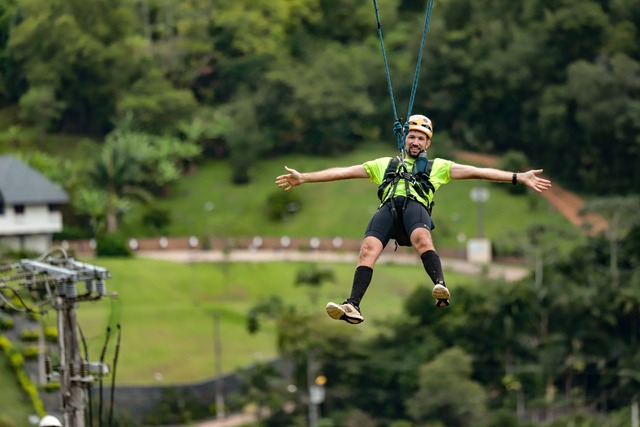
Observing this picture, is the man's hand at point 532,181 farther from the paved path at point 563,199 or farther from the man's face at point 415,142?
the paved path at point 563,199

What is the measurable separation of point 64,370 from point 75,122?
80589mm

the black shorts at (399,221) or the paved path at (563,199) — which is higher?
the paved path at (563,199)

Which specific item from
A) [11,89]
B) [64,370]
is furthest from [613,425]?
[11,89]

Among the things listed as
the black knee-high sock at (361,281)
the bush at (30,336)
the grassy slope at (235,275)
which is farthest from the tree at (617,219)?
the black knee-high sock at (361,281)

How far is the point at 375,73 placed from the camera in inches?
4163

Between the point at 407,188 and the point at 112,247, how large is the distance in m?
67.3

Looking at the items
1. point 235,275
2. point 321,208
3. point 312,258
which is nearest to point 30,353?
point 235,275

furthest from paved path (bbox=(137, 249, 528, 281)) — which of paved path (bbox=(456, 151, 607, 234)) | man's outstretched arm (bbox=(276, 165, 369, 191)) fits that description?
man's outstretched arm (bbox=(276, 165, 369, 191))

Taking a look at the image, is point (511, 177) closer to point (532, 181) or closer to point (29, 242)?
point (532, 181)

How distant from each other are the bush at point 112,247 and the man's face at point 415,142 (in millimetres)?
66568

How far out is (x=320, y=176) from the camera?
65.6 ft

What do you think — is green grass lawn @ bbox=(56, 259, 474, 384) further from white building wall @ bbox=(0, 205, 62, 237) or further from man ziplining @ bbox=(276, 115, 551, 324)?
man ziplining @ bbox=(276, 115, 551, 324)

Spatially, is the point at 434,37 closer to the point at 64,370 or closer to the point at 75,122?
the point at 75,122

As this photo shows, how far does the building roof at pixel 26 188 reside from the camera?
89.6 meters
